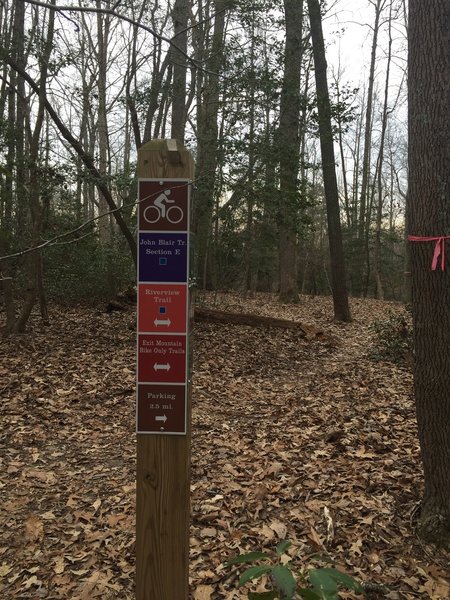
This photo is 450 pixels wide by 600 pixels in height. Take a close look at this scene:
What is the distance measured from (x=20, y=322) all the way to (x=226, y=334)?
428 centimetres

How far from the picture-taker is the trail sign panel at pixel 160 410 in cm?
245

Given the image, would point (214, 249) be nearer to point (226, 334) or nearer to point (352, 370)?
point (226, 334)

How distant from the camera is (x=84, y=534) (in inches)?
151

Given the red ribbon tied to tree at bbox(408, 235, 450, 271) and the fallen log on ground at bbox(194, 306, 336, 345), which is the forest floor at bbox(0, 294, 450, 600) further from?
the fallen log on ground at bbox(194, 306, 336, 345)

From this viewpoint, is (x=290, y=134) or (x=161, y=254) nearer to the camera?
(x=161, y=254)

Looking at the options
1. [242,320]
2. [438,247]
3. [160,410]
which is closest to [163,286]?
[160,410]

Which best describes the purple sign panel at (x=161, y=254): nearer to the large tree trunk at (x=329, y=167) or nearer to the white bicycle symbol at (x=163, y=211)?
the white bicycle symbol at (x=163, y=211)

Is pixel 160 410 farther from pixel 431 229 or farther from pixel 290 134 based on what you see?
pixel 290 134

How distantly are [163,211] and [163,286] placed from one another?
1.20ft

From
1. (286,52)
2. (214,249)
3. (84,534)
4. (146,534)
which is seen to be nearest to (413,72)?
(146,534)

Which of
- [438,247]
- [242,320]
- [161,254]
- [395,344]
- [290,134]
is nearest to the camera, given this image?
[161,254]

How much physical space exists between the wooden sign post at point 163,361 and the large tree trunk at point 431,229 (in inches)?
64.8

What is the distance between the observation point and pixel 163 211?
7.91 ft

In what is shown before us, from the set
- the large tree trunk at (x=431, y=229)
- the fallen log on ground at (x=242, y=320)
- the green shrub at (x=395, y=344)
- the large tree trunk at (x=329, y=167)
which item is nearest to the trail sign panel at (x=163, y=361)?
the large tree trunk at (x=431, y=229)
